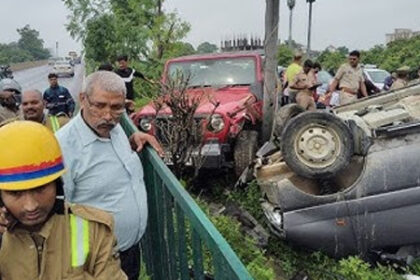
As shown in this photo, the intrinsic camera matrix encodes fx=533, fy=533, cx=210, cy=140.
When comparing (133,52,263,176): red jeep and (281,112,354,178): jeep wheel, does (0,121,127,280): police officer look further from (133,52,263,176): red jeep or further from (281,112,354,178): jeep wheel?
(133,52,263,176): red jeep

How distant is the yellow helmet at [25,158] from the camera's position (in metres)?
1.56

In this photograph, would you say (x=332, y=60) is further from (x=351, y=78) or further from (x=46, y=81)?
(x=351, y=78)

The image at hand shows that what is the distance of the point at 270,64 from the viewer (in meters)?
7.17

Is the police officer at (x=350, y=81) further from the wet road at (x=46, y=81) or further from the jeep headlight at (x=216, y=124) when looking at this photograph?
the wet road at (x=46, y=81)

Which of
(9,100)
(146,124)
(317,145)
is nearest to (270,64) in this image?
(146,124)

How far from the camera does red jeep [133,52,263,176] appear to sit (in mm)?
6223

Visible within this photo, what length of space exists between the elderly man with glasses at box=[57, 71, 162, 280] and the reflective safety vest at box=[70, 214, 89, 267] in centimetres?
59

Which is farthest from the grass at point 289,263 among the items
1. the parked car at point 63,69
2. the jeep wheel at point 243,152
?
the parked car at point 63,69

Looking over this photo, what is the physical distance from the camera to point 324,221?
4281 millimetres

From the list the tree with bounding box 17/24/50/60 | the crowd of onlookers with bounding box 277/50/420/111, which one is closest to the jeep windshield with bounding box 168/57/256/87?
the crowd of onlookers with bounding box 277/50/420/111

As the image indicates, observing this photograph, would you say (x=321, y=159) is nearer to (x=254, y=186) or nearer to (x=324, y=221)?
(x=324, y=221)

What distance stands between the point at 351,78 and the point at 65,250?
24.0ft

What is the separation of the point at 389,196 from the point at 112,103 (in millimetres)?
2669

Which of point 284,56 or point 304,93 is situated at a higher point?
point 304,93
